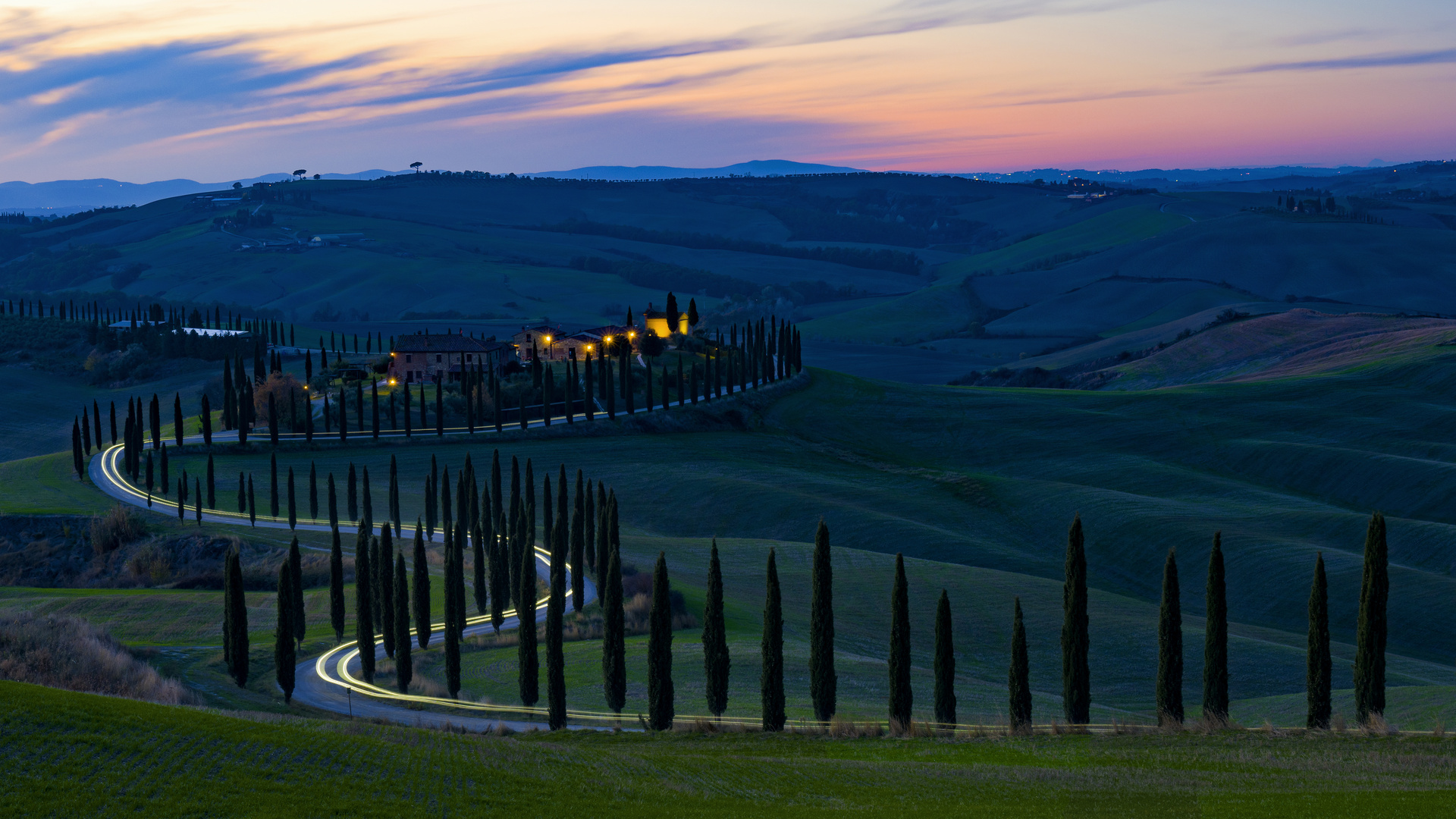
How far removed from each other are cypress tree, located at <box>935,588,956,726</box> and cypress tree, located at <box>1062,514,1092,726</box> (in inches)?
165

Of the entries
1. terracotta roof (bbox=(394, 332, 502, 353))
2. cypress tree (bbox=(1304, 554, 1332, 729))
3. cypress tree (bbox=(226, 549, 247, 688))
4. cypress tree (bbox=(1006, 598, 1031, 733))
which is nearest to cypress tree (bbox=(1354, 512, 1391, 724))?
cypress tree (bbox=(1304, 554, 1332, 729))

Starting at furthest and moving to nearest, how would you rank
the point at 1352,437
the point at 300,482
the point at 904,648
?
the point at 1352,437 → the point at 300,482 → the point at 904,648

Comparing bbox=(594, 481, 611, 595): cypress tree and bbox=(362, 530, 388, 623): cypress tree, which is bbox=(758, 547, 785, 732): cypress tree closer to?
bbox=(594, 481, 611, 595): cypress tree

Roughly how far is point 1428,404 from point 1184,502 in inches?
1709

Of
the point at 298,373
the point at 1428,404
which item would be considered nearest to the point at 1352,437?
the point at 1428,404

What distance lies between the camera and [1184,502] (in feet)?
329

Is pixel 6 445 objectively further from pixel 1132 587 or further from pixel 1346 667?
pixel 1346 667

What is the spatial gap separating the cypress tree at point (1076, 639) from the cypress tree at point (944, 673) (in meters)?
4.20

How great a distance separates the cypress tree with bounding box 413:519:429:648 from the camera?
6544 cm

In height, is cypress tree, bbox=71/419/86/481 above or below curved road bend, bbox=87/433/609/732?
above

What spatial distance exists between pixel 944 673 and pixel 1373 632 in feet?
47.9

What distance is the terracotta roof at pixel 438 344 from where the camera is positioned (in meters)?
153

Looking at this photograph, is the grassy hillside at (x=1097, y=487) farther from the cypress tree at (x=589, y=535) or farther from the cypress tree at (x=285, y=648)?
the cypress tree at (x=285, y=648)

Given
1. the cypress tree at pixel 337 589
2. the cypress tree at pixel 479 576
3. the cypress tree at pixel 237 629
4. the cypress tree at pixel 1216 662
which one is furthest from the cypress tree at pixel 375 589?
the cypress tree at pixel 1216 662
